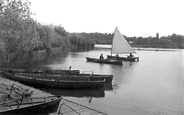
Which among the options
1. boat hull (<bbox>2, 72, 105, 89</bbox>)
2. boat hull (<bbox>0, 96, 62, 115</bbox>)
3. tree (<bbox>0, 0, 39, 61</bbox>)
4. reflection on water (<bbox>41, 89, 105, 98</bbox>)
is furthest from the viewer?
tree (<bbox>0, 0, 39, 61</bbox>)

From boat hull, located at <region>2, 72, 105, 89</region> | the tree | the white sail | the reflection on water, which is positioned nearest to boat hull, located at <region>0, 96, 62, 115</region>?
the reflection on water

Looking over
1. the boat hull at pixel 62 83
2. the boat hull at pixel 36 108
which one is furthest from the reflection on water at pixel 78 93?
the boat hull at pixel 36 108

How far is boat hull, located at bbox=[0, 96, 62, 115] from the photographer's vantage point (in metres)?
13.0

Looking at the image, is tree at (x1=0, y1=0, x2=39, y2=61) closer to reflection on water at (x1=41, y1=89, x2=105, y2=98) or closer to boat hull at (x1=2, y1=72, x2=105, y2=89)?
boat hull at (x1=2, y1=72, x2=105, y2=89)

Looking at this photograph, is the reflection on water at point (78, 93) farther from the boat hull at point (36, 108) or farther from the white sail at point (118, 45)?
the white sail at point (118, 45)

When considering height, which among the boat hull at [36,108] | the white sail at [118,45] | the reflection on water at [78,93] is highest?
the white sail at [118,45]

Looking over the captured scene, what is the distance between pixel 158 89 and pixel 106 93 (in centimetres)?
757

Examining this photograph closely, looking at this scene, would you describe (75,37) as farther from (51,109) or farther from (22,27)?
(51,109)

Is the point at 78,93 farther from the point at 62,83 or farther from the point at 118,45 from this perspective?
the point at 118,45

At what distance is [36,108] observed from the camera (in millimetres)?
14109

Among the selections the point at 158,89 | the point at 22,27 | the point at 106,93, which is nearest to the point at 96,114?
the point at 106,93

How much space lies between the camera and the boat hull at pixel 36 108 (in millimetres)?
12967

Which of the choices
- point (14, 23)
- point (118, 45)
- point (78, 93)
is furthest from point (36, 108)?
point (118, 45)

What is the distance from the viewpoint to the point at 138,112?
17734 millimetres
